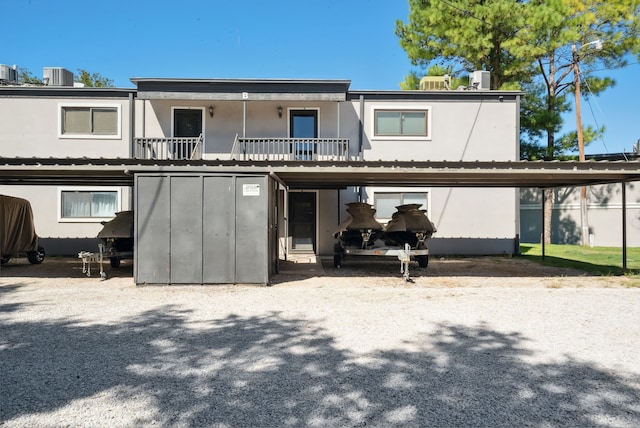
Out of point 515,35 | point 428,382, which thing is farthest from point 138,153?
point 515,35

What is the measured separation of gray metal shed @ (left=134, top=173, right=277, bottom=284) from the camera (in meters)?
8.80

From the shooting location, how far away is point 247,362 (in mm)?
4379

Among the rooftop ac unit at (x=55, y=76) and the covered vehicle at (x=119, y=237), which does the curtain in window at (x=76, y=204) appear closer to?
the covered vehicle at (x=119, y=237)

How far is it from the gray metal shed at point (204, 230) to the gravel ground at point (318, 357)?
50 cm

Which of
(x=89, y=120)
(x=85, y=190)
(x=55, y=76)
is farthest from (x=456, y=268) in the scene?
(x=55, y=76)

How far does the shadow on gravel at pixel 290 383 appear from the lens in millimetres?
3209

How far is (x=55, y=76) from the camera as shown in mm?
15531

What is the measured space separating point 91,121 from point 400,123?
35.8 ft

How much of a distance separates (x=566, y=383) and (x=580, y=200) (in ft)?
66.0

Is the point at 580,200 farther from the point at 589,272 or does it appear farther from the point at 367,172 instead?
the point at 367,172

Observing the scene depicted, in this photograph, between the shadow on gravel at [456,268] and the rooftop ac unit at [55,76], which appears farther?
the rooftop ac unit at [55,76]

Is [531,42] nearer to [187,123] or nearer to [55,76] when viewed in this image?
[187,123]

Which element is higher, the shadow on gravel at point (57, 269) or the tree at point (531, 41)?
the tree at point (531, 41)

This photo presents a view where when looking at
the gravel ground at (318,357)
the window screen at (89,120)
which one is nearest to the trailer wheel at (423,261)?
the gravel ground at (318,357)
